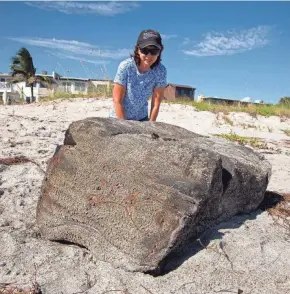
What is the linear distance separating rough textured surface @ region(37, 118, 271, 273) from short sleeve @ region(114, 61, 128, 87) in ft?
3.46

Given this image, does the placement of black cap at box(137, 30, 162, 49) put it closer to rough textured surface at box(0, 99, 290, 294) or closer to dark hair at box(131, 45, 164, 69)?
dark hair at box(131, 45, 164, 69)

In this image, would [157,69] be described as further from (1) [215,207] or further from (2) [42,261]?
(2) [42,261]

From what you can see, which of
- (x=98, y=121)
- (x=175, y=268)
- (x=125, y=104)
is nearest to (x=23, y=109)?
(x=125, y=104)

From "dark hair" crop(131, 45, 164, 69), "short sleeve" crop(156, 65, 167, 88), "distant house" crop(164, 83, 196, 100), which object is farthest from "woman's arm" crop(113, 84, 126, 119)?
"distant house" crop(164, 83, 196, 100)

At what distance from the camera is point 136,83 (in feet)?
14.1

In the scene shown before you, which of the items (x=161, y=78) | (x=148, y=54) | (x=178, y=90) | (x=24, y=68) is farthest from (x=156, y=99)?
(x=178, y=90)

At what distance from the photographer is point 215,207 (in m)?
2.91

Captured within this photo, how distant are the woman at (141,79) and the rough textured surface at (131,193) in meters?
1.03

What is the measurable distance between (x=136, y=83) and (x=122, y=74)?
0.21 metres

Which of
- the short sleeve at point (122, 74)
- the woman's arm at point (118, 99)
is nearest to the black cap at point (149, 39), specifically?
the short sleeve at point (122, 74)

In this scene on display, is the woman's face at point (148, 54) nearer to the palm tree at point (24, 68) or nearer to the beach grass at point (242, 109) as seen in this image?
the beach grass at point (242, 109)

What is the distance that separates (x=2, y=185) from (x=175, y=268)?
202 centimetres

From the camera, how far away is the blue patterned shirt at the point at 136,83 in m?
4.14

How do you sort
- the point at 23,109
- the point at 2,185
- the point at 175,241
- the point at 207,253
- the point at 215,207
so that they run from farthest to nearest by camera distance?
the point at 23,109, the point at 2,185, the point at 215,207, the point at 207,253, the point at 175,241
